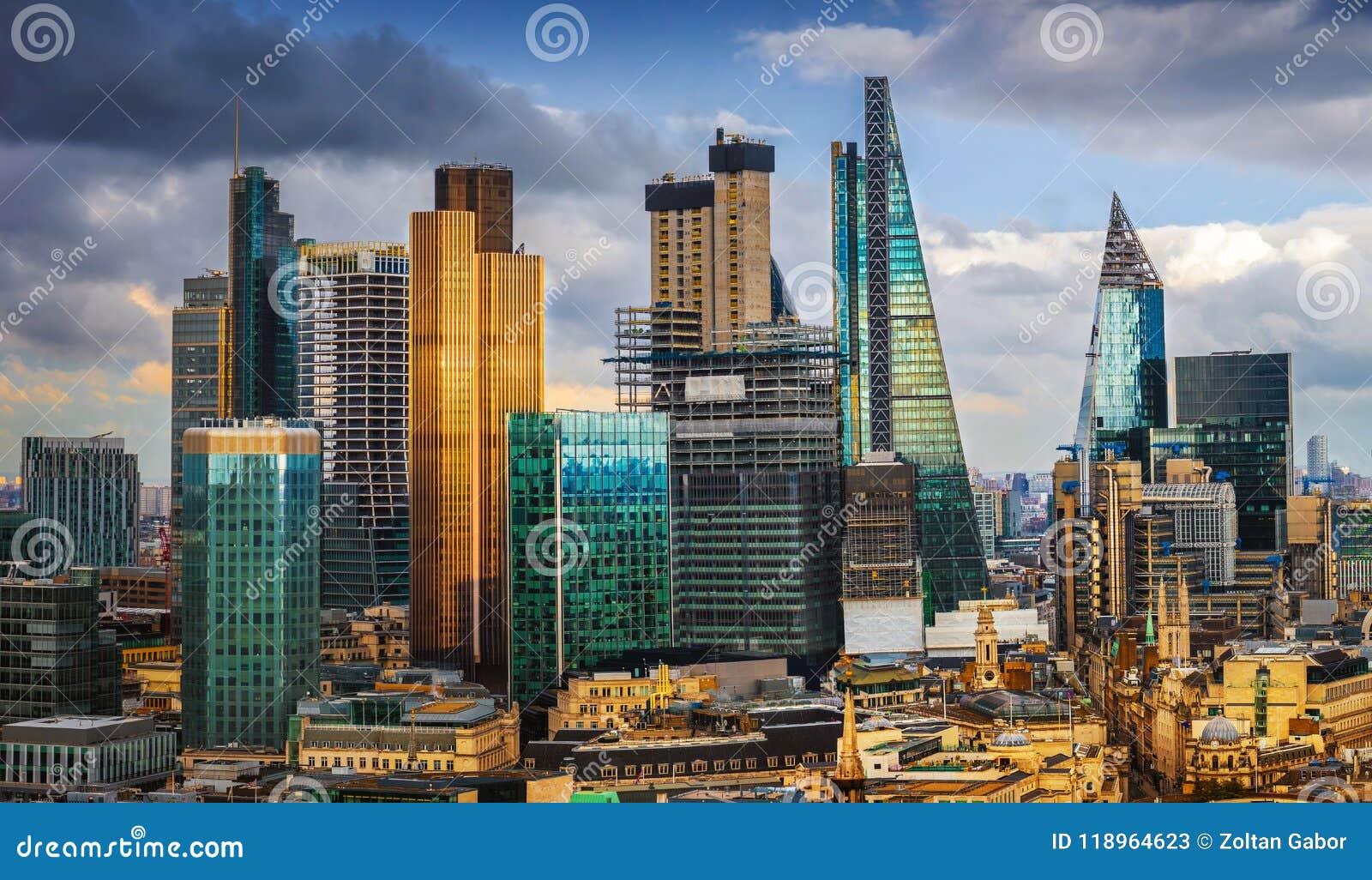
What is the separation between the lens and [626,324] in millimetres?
41469

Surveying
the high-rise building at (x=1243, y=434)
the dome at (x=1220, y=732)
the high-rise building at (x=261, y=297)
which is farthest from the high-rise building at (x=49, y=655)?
the high-rise building at (x=1243, y=434)

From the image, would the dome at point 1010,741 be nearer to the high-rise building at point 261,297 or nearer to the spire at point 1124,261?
the high-rise building at point 261,297

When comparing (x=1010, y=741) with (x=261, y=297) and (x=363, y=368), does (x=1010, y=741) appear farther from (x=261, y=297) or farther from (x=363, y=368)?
(x=261, y=297)

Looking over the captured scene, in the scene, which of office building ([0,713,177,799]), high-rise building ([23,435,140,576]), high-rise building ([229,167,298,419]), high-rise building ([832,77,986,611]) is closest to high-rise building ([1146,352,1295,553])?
high-rise building ([832,77,986,611])

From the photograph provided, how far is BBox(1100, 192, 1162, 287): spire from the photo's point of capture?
2226 inches

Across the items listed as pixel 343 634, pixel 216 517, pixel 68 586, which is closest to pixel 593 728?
pixel 216 517

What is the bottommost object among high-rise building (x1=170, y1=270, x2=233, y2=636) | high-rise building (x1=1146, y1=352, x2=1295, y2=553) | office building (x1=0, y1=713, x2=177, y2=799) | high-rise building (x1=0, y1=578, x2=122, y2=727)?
office building (x1=0, y1=713, x2=177, y2=799)

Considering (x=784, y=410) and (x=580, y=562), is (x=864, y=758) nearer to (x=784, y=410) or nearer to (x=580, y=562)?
(x=580, y=562)

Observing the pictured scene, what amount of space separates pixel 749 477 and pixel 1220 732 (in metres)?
15.0

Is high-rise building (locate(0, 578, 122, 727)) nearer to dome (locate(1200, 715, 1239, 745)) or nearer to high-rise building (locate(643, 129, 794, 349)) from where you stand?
dome (locate(1200, 715, 1239, 745))

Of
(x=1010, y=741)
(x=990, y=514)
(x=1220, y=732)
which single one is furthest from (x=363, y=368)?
(x=1220, y=732)

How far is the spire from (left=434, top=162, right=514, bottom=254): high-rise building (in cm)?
2212

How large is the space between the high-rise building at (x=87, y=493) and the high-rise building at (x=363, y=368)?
13.7 feet

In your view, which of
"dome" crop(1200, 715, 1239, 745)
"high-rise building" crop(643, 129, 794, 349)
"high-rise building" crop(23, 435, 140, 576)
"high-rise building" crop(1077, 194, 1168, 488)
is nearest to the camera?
"dome" crop(1200, 715, 1239, 745)
